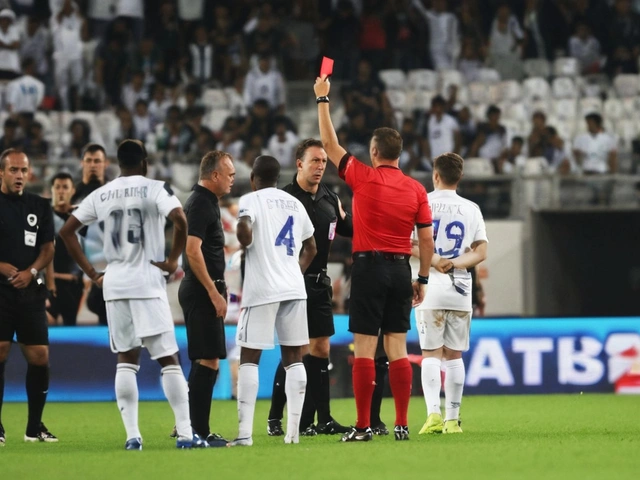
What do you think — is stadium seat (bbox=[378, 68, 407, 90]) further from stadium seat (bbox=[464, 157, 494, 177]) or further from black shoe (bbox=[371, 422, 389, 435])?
black shoe (bbox=[371, 422, 389, 435])

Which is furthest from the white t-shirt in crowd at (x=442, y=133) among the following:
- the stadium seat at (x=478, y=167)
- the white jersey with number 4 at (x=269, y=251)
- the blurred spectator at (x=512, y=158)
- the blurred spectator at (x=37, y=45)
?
the white jersey with number 4 at (x=269, y=251)

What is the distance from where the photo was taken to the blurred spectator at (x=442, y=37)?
23.5 metres

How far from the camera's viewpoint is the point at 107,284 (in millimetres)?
8414

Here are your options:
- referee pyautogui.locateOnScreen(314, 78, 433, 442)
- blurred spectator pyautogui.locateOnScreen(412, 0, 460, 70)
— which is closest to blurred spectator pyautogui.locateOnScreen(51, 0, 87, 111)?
blurred spectator pyautogui.locateOnScreen(412, 0, 460, 70)

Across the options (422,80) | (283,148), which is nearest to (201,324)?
(283,148)

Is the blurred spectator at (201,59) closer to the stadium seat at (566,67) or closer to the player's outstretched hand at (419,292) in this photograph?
the stadium seat at (566,67)

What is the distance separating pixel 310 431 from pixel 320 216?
68.8 inches

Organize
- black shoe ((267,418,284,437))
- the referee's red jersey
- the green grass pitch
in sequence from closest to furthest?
1. the green grass pitch
2. the referee's red jersey
3. black shoe ((267,418,284,437))

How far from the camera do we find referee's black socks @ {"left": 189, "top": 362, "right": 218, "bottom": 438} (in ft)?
29.4

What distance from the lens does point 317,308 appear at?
9875mm

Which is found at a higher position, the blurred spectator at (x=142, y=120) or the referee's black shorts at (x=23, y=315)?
the blurred spectator at (x=142, y=120)

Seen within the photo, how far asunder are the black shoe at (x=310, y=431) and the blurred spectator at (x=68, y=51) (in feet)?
44.0

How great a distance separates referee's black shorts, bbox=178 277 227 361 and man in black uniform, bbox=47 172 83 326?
11.4 ft

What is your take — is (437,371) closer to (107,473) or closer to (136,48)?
(107,473)
